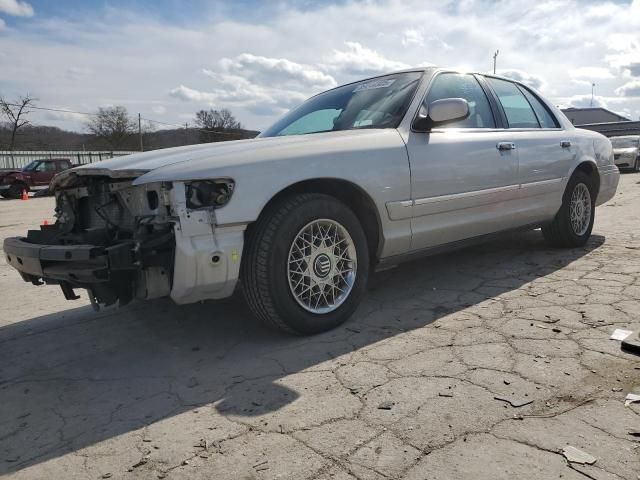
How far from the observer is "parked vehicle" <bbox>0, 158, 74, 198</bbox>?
20.3m

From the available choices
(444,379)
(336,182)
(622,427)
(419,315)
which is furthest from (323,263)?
(622,427)

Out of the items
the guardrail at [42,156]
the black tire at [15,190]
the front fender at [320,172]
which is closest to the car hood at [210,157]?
the front fender at [320,172]

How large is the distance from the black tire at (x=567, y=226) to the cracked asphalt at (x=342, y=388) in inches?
38.4

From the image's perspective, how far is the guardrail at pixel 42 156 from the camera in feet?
112

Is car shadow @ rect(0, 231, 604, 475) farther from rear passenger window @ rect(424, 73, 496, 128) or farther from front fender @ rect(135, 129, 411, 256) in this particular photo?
rear passenger window @ rect(424, 73, 496, 128)

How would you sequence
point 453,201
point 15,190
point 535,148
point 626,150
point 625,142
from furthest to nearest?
point 15,190
point 625,142
point 626,150
point 535,148
point 453,201

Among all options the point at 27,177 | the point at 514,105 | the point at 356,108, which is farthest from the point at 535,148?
the point at 27,177

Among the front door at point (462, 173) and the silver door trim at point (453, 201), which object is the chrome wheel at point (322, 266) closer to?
the silver door trim at point (453, 201)

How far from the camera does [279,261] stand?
278 centimetres

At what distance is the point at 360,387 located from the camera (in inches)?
92.7

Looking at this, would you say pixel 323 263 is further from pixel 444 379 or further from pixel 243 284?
pixel 444 379

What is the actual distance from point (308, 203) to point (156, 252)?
2.85ft

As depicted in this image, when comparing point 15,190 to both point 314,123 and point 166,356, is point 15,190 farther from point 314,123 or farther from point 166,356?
point 166,356

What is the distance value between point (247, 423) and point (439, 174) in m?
2.15
